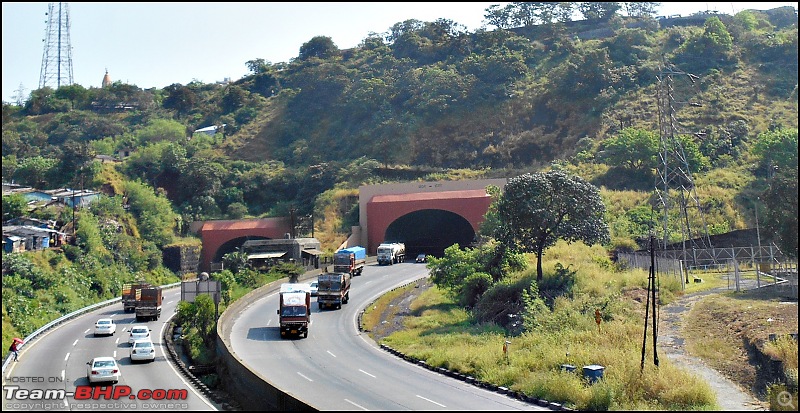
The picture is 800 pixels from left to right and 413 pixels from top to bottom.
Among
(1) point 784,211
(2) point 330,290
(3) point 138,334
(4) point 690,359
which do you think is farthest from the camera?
(2) point 330,290

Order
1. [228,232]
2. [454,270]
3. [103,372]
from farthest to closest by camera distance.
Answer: [228,232] → [454,270] → [103,372]

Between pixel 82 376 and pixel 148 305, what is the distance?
18.0 meters

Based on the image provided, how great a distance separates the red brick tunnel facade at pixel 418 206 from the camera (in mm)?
72938

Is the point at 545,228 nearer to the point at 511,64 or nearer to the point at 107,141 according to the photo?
the point at 511,64

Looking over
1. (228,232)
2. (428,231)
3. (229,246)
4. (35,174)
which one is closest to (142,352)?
(228,232)

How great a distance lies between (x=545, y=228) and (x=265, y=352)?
60.4 ft

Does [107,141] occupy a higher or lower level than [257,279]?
higher

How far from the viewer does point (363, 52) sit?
134m

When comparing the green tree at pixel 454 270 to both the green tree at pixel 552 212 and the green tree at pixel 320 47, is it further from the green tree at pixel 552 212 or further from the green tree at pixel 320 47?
the green tree at pixel 320 47

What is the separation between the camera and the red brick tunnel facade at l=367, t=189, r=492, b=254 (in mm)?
72938

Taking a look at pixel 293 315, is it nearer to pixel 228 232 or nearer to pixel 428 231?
pixel 428 231

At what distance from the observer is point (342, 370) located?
3359 cm

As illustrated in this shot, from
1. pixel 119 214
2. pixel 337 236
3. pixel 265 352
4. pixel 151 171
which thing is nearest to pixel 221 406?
pixel 265 352

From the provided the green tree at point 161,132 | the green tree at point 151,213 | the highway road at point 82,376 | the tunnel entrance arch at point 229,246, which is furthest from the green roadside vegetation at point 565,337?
the green tree at point 161,132
